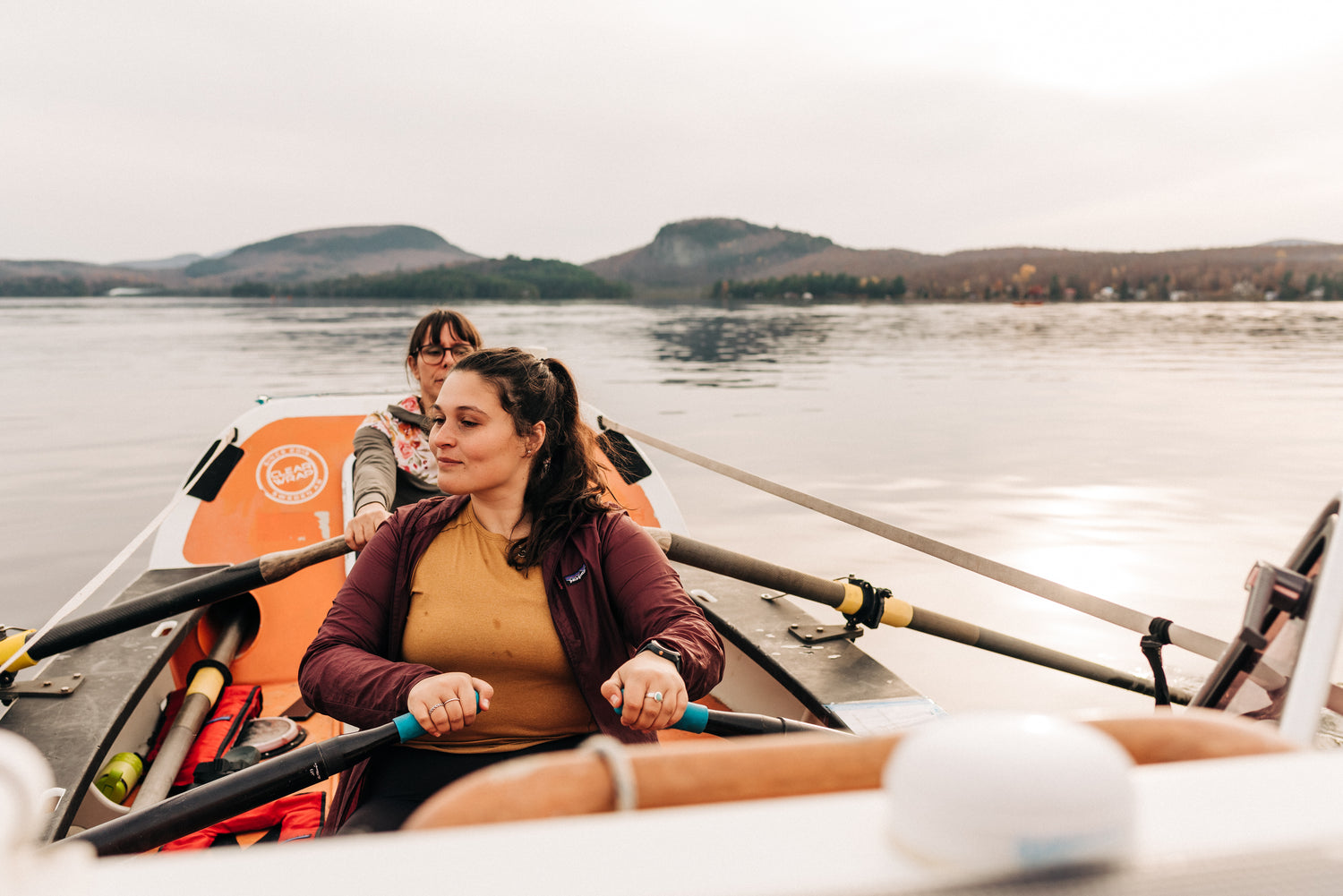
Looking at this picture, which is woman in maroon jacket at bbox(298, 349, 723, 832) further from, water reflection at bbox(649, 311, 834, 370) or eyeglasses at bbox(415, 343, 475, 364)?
water reflection at bbox(649, 311, 834, 370)

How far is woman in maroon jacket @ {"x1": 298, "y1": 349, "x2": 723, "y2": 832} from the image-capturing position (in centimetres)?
189

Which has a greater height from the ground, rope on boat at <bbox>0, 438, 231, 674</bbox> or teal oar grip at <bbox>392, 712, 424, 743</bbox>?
teal oar grip at <bbox>392, 712, 424, 743</bbox>

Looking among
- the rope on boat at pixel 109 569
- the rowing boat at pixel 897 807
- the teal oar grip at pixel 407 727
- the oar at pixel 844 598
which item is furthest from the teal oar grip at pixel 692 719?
the rope on boat at pixel 109 569

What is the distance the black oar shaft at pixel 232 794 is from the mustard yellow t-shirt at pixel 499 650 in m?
0.16

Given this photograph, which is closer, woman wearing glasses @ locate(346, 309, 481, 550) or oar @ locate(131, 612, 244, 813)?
oar @ locate(131, 612, 244, 813)

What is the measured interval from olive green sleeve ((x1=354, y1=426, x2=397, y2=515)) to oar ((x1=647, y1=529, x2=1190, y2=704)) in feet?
3.87

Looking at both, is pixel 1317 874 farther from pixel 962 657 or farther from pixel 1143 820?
pixel 962 657

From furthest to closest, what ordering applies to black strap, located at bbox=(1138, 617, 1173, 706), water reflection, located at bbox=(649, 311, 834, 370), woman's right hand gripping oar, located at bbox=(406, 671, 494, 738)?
water reflection, located at bbox=(649, 311, 834, 370) < black strap, located at bbox=(1138, 617, 1173, 706) < woman's right hand gripping oar, located at bbox=(406, 671, 494, 738)

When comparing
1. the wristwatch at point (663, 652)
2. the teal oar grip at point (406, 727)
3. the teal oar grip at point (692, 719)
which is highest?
the wristwatch at point (663, 652)

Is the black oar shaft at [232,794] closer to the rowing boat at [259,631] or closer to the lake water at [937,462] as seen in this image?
the rowing boat at [259,631]

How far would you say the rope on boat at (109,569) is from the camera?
279 cm

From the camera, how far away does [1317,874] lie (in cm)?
59

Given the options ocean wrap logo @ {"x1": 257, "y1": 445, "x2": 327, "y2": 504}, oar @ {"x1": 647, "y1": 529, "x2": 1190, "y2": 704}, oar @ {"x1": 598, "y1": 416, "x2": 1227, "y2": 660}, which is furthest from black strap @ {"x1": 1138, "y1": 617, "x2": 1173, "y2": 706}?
ocean wrap logo @ {"x1": 257, "y1": 445, "x2": 327, "y2": 504}

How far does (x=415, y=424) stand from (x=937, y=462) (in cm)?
856
